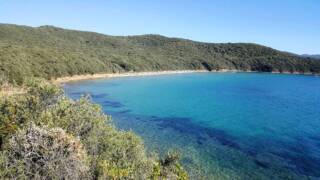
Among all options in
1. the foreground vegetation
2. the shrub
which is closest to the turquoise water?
the foreground vegetation

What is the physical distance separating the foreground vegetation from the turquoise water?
925 centimetres

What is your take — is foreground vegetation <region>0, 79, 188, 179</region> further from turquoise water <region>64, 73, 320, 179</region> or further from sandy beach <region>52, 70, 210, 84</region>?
sandy beach <region>52, 70, 210, 84</region>

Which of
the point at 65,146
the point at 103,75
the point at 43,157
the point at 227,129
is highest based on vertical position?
the point at 65,146

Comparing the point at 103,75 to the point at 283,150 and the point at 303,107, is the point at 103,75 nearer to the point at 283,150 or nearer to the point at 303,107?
the point at 303,107

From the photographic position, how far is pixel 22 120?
3033 centimetres

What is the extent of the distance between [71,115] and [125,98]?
58.7 metres

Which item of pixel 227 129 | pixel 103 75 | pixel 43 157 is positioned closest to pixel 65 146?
pixel 43 157

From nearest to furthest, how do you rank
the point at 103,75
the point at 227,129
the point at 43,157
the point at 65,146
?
the point at 43,157 < the point at 65,146 < the point at 227,129 < the point at 103,75

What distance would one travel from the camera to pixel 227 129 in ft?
188

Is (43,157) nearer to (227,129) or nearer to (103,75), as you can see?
(227,129)

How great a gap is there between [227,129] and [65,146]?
1567 inches

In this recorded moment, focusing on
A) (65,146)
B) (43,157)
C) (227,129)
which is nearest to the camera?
(43,157)

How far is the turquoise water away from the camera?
37.6 meters

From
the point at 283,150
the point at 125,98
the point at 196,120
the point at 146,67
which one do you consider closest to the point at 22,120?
the point at 283,150
